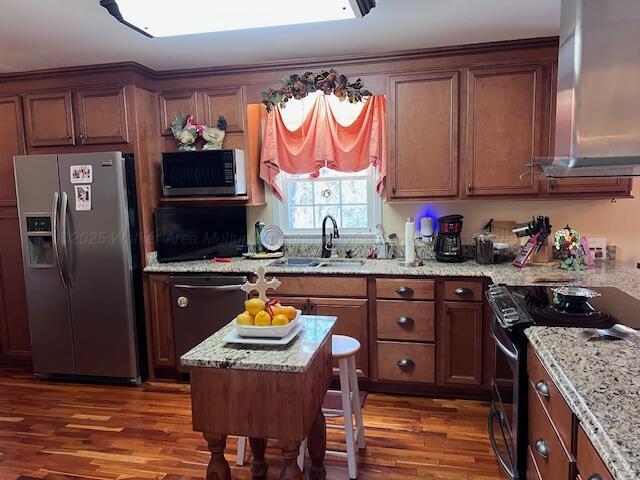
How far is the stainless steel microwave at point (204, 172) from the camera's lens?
11.2 ft

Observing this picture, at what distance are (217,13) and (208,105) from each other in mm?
1410

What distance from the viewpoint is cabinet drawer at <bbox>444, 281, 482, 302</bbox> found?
298cm

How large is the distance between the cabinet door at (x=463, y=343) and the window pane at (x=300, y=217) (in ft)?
4.54

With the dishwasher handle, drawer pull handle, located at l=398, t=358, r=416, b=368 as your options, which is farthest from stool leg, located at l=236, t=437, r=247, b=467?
drawer pull handle, located at l=398, t=358, r=416, b=368

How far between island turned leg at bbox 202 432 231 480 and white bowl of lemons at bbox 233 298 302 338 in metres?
0.38

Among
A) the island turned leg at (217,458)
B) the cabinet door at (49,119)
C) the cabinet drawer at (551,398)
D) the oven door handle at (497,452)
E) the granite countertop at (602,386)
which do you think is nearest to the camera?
the granite countertop at (602,386)

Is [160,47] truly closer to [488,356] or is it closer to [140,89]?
A: [140,89]

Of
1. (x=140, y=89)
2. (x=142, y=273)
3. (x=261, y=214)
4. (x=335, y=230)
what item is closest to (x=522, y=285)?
(x=335, y=230)

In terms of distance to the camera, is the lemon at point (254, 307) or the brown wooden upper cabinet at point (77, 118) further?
the brown wooden upper cabinet at point (77, 118)

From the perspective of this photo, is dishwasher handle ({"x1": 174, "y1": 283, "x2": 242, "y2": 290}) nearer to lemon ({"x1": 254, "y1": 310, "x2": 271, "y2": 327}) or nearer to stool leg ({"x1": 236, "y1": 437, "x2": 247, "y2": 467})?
stool leg ({"x1": 236, "y1": 437, "x2": 247, "y2": 467})

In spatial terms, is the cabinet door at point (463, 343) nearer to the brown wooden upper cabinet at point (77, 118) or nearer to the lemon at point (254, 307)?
the lemon at point (254, 307)

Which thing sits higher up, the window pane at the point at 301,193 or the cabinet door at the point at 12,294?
the window pane at the point at 301,193

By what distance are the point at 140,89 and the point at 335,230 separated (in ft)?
5.99

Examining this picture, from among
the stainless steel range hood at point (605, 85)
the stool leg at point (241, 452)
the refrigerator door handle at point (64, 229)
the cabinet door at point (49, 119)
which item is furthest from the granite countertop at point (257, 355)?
the cabinet door at point (49, 119)
